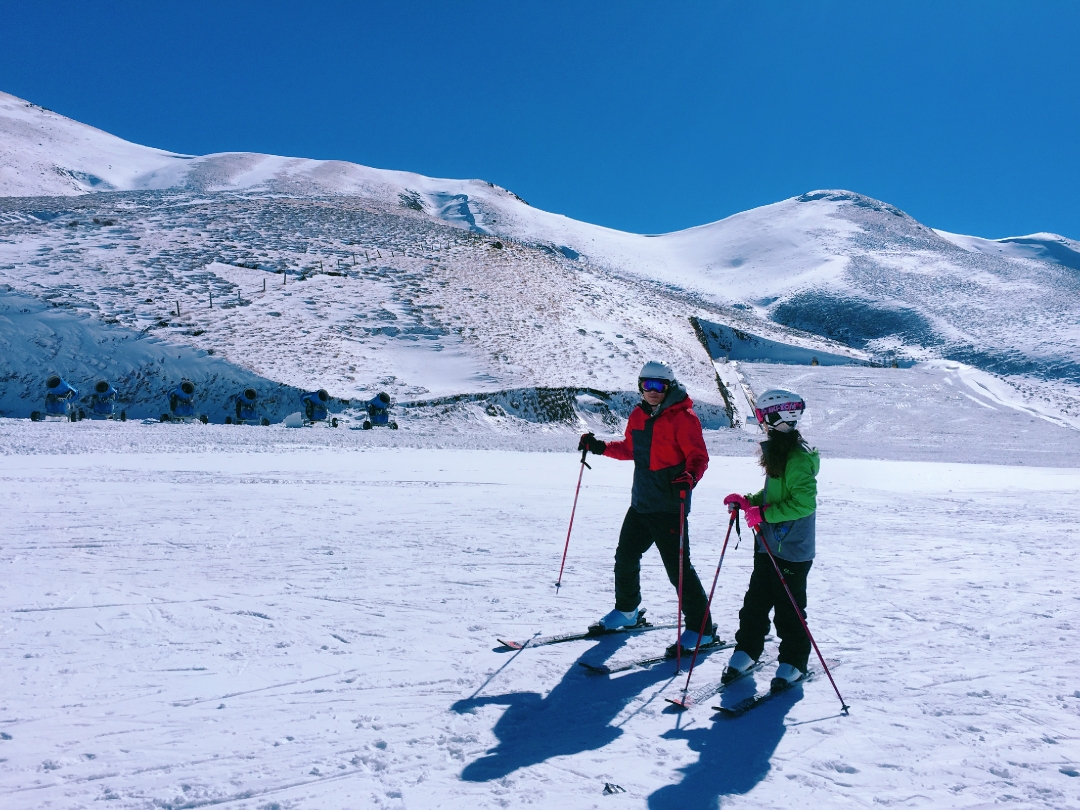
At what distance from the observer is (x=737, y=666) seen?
Answer: 4.35 metres

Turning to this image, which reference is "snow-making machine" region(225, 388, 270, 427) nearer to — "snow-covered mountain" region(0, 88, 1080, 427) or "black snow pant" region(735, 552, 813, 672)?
"snow-covered mountain" region(0, 88, 1080, 427)

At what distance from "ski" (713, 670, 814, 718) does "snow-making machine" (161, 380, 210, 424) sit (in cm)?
2258

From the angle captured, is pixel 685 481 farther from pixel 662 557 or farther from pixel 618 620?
pixel 618 620

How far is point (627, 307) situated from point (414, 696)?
42541 millimetres

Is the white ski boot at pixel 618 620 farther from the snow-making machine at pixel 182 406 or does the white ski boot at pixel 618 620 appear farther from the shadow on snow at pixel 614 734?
the snow-making machine at pixel 182 406

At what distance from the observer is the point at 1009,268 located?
8800 cm

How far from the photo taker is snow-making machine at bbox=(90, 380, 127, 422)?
2330cm

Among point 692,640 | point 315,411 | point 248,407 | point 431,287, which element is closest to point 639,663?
point 692,640

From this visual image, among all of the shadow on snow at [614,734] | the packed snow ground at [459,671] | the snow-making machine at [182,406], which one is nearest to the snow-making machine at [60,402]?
the snow-making machine at [182,406]

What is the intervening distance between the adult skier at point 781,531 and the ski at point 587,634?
1.00 metres

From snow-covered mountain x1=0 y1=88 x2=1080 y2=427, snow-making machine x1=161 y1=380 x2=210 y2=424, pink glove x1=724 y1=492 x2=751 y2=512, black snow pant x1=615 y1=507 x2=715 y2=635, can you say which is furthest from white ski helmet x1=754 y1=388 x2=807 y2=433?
snow-covered mountain x1=0 y1=88 x2=1080 y2=427

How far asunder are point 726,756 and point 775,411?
77.3 inches

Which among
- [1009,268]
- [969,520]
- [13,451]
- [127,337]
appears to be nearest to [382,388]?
[127,337]

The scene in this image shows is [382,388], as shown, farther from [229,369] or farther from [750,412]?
[750,412]
